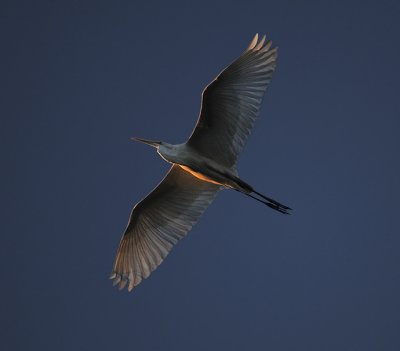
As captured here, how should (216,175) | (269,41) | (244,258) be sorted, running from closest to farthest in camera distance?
(269,41), (216,175), (244,258)

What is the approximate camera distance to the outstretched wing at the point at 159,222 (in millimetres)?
10570

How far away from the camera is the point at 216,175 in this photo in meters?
9.83

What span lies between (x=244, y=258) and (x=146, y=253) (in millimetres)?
66853

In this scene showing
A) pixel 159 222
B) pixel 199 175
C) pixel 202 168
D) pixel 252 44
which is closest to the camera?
pixel 252 44

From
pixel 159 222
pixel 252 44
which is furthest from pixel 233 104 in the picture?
pixel 159 222

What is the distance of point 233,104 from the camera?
9422 mm

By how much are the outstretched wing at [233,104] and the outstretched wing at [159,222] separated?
0.85 metres

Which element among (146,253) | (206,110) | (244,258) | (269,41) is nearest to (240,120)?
(206,110)

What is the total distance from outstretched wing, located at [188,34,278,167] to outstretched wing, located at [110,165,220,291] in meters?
0.85

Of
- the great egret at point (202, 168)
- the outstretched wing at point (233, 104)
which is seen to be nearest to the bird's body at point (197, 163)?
the great egret at point (202, 168)

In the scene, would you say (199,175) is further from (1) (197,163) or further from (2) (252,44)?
(2) (252,44)

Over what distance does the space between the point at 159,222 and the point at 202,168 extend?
1.47 m

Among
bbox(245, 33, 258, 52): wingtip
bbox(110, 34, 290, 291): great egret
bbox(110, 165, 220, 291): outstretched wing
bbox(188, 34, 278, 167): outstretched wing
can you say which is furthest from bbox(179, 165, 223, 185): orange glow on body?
bbox(245, 33, 258, 52): wingtip

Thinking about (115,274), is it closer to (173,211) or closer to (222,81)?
(173,211)
